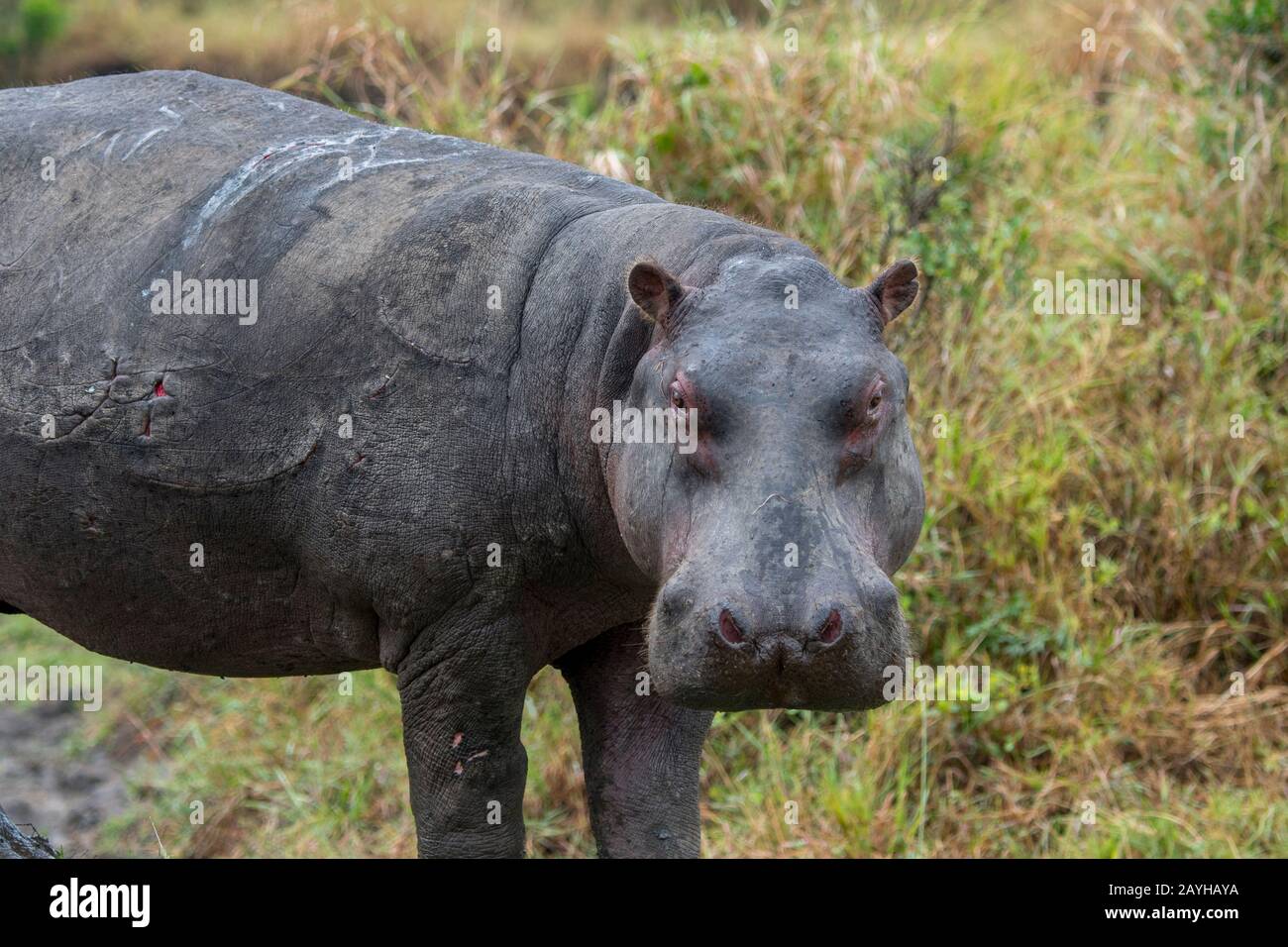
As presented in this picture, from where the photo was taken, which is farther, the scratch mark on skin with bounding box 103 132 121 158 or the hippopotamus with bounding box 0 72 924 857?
the scratch mark on skin with bounding box 103 132 121 158

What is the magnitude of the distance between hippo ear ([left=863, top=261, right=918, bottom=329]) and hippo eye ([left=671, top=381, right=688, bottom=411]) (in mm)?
490

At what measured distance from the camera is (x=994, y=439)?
7328 mm

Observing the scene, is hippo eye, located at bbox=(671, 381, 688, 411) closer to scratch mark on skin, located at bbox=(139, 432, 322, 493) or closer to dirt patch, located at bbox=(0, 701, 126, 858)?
scratch mark on skin, located at bbox=(139, 432, 322, 493)

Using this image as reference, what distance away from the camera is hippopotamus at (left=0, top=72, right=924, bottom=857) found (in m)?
3.63

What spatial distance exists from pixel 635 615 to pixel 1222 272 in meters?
4.95

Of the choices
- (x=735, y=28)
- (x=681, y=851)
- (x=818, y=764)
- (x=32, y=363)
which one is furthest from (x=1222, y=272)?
(x=32, y=363)

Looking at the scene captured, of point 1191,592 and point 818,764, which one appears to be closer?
point 818,764

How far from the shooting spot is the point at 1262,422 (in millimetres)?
7473

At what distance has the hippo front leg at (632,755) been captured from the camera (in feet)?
14.9

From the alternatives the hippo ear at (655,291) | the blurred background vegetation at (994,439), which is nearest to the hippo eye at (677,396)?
the hippo ear at (655,291)

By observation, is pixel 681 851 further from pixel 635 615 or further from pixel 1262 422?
pixel 1262 422
